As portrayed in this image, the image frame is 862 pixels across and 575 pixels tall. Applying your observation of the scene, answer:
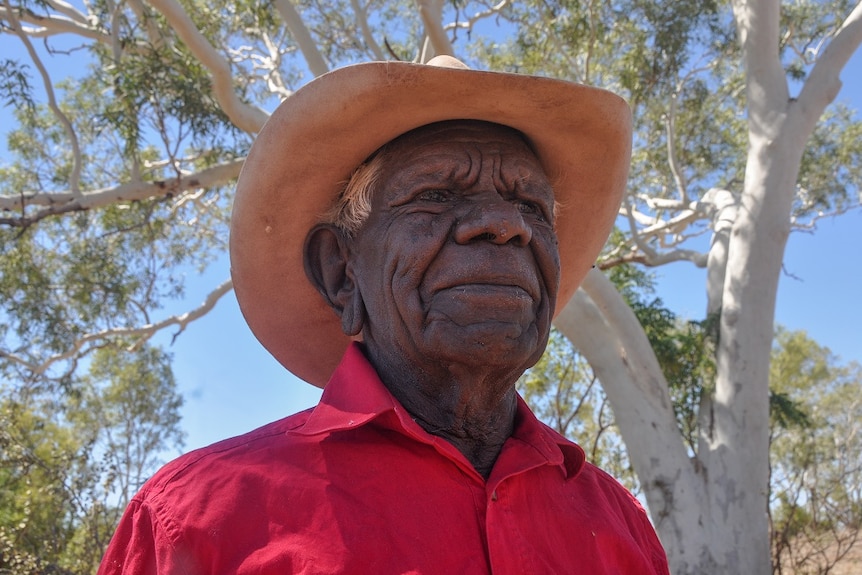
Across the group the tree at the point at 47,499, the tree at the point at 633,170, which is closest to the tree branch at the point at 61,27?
the tree at the point at 633,170

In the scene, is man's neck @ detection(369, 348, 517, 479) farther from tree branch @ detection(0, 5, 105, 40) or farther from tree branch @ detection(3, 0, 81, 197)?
tree branch @ detection(0, 5, 105, 40)

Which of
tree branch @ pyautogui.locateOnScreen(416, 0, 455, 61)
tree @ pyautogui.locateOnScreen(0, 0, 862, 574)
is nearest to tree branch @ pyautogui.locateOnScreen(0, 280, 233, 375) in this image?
tree @ pyautogui.locateOnScreen(0, 0, 862, 574)

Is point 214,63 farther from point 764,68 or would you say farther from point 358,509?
point 358,509

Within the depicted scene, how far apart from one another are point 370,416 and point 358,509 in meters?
0.19

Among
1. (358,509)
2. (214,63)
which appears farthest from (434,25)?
(358,509)

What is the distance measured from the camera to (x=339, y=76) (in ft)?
5.92

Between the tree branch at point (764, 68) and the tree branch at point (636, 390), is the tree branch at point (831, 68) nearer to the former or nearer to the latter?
the tree branch at point (764, 68)

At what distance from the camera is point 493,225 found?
1664 mm

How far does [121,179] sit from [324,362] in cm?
1041

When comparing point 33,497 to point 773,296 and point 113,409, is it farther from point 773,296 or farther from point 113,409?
point 113,409

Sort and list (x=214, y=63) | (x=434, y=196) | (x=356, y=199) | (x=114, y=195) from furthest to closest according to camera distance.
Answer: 1. (x=114, y=195)
2. (x=214, y=63)
3. (x=356, y=199)
4. (x=434, y=196)

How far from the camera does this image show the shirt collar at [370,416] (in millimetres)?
1534

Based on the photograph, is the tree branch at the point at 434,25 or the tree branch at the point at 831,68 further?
the tree branch at the point at 831,68

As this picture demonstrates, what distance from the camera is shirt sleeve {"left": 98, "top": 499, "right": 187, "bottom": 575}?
1.33 m
